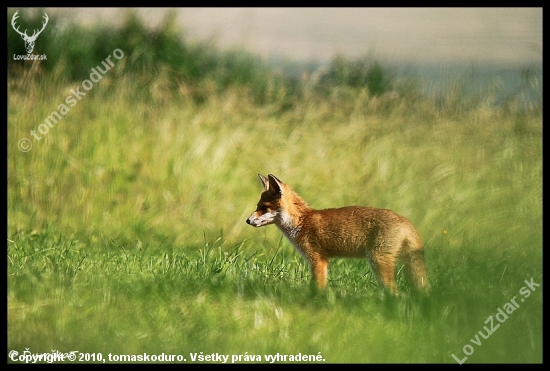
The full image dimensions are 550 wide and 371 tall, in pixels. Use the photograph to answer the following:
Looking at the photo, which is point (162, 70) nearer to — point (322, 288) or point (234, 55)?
point (234, 55)

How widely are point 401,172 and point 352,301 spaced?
173cm

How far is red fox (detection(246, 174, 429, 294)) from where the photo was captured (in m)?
7.05

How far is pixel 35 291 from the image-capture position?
288 inches

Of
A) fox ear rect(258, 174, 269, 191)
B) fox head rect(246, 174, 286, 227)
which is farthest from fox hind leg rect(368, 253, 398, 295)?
fox ear rect(258, 174, 269, 191)

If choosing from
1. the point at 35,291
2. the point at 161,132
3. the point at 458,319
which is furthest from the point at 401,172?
the point at 35,291

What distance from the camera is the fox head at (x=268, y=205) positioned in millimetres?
7477
